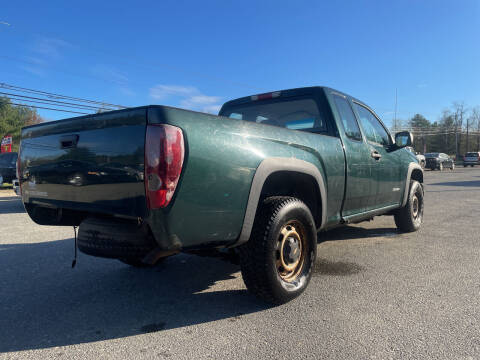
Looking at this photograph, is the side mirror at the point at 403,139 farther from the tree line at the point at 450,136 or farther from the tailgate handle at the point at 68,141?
the tree line at the point at 450,136

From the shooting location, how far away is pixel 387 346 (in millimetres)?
2027

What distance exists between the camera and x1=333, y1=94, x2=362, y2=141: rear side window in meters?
3.65

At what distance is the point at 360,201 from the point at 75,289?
10.0 feet

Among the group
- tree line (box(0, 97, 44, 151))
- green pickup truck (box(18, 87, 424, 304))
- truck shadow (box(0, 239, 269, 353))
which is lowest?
truck shadow (box(0, 239, 269, 353))

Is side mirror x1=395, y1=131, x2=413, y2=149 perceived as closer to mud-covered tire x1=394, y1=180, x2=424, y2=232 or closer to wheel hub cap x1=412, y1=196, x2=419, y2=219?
mud-covered tire x1=394, y1=180, x2=424, y2=232

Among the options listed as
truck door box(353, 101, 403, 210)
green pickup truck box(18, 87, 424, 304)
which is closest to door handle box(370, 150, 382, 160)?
truck door box(353, 101, 403, 210)

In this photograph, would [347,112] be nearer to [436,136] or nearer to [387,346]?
[387,346]

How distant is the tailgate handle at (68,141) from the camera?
2.28m

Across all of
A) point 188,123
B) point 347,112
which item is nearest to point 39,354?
point 188,123

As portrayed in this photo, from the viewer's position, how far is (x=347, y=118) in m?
3.76

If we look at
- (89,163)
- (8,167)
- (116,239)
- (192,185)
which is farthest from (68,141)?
(8,167)

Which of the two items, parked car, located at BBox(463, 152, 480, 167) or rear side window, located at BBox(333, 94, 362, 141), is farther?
parked car, located at BBox(463, 152, 480, 167)

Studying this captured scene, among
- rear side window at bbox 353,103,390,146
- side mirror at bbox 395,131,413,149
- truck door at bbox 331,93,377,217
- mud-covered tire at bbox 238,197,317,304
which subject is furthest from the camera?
side mirror at bbox 395,131,413,149

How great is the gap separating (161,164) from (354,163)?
233 cm
